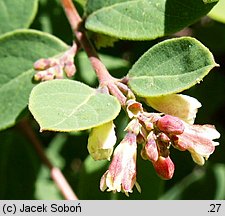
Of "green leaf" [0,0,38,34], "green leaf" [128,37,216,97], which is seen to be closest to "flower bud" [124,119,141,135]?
"green leaf" [128,37,216,97]

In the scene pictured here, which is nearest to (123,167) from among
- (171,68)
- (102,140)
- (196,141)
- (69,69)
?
(102,140)

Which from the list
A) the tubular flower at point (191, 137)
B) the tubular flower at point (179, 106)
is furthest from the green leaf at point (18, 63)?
the tubular flower at point (191, 137)

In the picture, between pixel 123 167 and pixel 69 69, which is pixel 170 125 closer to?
pixel 123 167

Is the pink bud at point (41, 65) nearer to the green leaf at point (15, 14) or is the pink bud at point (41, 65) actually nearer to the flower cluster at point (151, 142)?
the green leaf at point (15, 14)

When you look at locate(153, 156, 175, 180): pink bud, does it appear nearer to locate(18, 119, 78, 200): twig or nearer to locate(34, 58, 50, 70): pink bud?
locate(34, 58, 50, 70): pink bud

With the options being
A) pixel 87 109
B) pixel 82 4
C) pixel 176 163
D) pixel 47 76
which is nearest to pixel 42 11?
pixel 82 4

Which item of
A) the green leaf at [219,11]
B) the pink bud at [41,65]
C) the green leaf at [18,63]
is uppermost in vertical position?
the green leaf at [219,11]
